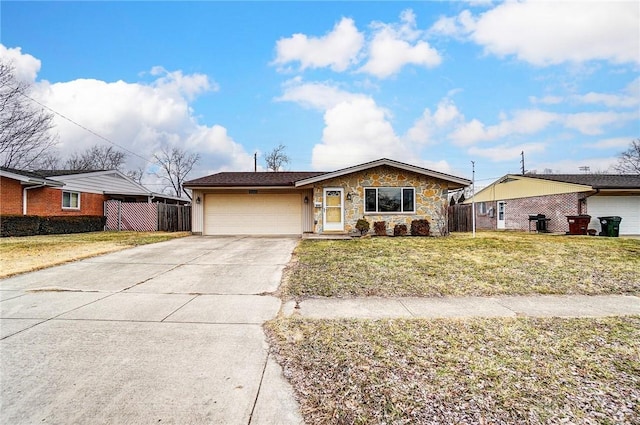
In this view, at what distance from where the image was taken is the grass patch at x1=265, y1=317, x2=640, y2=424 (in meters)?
2.34

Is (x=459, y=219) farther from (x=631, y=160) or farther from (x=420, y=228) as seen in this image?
(x=631, y=160)

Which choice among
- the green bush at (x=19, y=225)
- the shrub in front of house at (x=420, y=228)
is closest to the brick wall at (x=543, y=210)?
the shrub in front of house at (x=420, y=228)

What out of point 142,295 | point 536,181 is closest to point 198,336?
point 142,295

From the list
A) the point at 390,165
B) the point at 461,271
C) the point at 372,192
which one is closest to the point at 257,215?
the point at 372,192

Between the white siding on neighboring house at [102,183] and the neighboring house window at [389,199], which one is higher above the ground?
the white siding on neighboring house at [102,183]

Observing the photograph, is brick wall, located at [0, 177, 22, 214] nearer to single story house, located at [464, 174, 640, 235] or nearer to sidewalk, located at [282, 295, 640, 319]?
sidewalk, located at [282, 295, 640, 319]

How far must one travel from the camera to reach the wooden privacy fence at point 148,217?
18281mm

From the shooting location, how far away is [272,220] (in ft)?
52.9

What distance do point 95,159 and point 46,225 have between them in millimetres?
26880

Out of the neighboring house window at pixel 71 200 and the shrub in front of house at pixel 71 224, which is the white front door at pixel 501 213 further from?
the neighboring house window at pixel 71 200

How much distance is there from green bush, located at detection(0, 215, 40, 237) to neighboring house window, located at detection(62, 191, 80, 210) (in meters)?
3.06

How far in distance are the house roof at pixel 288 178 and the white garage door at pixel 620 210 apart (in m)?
8.79

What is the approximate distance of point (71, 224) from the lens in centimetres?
1689

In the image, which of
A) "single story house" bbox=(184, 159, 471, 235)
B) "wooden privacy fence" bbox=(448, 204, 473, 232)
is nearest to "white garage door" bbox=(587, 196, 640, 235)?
"wooden privacy fence" bbox=(448, 204, 473, 232)
